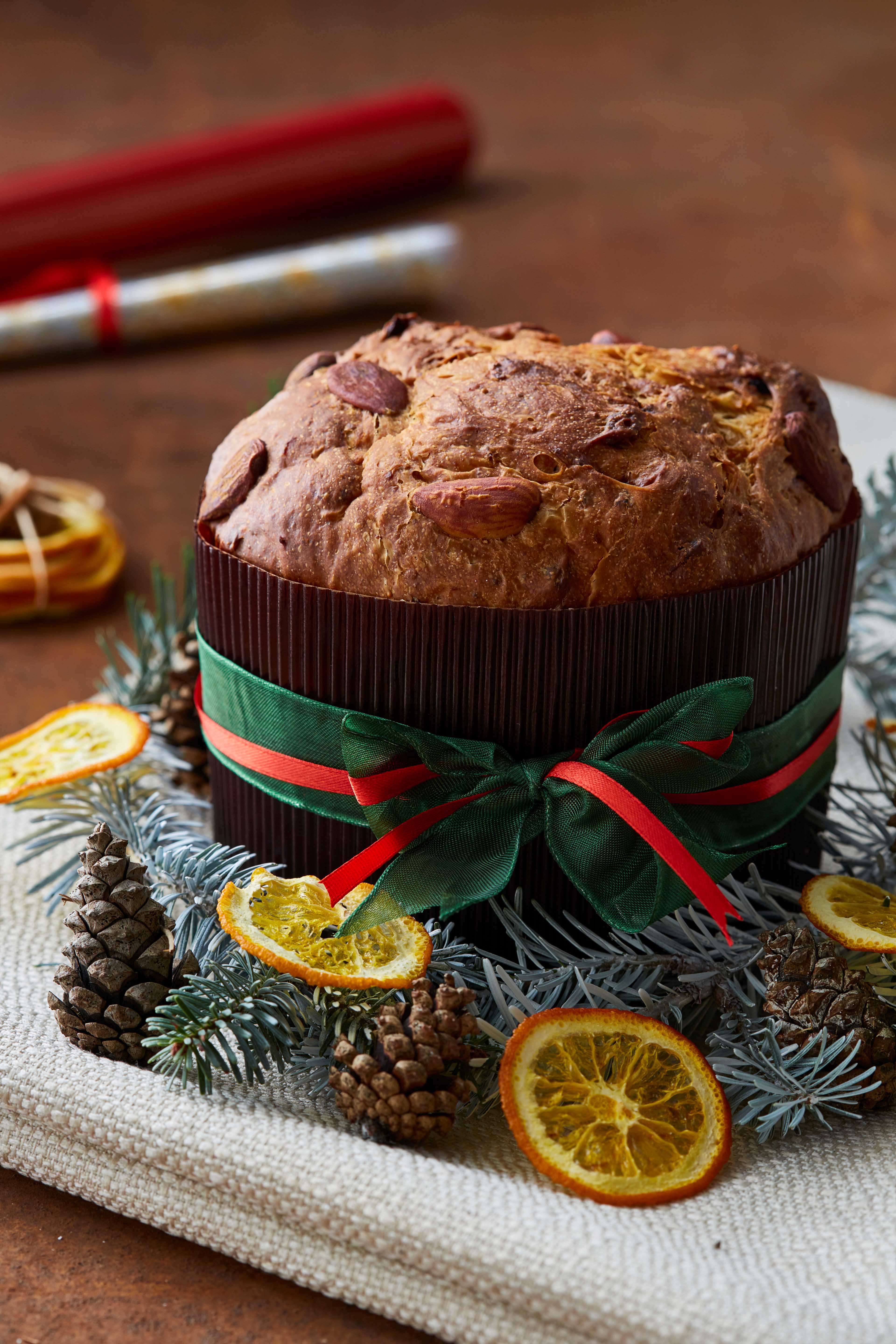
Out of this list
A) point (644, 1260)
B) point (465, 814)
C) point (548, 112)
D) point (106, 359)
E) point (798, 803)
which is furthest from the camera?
point (548, 112)

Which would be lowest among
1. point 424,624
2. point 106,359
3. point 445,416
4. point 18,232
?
point 106,359

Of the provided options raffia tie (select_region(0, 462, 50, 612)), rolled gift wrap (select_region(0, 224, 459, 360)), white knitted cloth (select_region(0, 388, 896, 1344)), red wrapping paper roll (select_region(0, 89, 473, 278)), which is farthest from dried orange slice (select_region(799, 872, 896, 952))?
red wrapping paper roll (select_region(0, 89, 473, 278))

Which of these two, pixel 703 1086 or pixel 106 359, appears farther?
pixel 106 359

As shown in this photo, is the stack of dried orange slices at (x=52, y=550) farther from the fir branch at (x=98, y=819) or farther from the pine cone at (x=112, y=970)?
the pine cone at (x=112, y=970)

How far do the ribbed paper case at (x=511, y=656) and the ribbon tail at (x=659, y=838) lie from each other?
56 millimetres

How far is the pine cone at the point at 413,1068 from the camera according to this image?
0.94 meters

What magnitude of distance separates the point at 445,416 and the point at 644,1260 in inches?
23.9

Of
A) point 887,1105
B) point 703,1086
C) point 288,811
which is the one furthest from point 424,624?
point 887,1105

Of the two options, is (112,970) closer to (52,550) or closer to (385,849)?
(385,849)

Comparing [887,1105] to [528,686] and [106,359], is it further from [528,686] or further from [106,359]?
Answer: [106,359]

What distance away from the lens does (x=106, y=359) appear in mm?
2822

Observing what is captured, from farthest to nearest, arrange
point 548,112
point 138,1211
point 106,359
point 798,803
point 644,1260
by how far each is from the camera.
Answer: point 548,112, point 106,359, point 798,803, point 138,1211, point 644,1260

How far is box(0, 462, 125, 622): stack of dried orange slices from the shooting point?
198 centimetres

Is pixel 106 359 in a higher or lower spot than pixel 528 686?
lower
